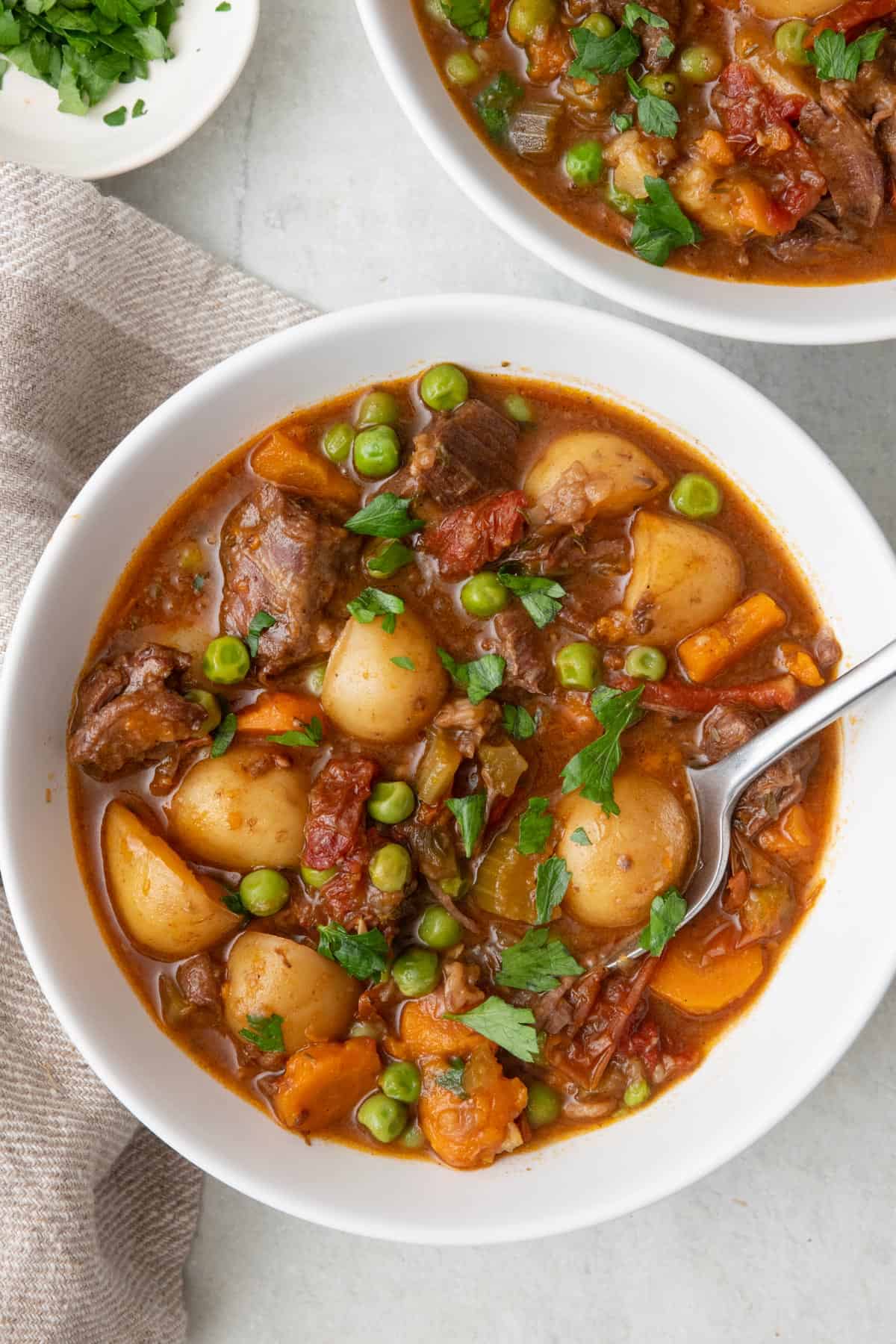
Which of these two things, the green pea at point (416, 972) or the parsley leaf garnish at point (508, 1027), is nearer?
the parsley leaf garnish at point (508, 1027)

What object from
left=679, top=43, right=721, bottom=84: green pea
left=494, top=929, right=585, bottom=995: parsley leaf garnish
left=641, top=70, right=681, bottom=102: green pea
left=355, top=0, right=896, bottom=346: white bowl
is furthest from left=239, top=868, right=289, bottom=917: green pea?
left=679, top=43, right=721, bottom=84: green pea

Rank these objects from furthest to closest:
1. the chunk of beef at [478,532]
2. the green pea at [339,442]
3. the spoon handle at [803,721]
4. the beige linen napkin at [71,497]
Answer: the beige linen napkin at [71,497]
the green pea at [339,442]
the chunk of beef at [478,532]
the spoon handle at [803,721]

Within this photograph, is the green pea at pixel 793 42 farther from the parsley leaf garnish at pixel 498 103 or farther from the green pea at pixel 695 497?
the green pea at pixel 695 497

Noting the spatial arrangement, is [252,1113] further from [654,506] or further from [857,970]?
[654,506]

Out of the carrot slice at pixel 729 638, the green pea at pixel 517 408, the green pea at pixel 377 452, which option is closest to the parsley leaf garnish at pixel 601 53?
the green pea at pixel 517 408

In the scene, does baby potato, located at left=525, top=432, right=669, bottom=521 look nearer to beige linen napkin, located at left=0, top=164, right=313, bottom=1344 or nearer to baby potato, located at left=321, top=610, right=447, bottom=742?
baby potato, located at left=321, top=610, right=447, bottom=742

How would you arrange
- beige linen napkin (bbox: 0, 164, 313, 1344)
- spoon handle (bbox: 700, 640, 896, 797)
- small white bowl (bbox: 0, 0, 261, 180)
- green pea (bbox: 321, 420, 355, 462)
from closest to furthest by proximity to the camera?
spoon handle (bbox: 700, 640, 896, 797) < green pea (bbox: 321, 420, 355, 462) < beige linen napkin (bbox: 0, 164, 313, 1344) < small white bowl (bbox: 0, 0, 261, 180)

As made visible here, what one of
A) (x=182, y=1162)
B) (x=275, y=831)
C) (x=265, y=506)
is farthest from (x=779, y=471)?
(x=182, y=1162)
